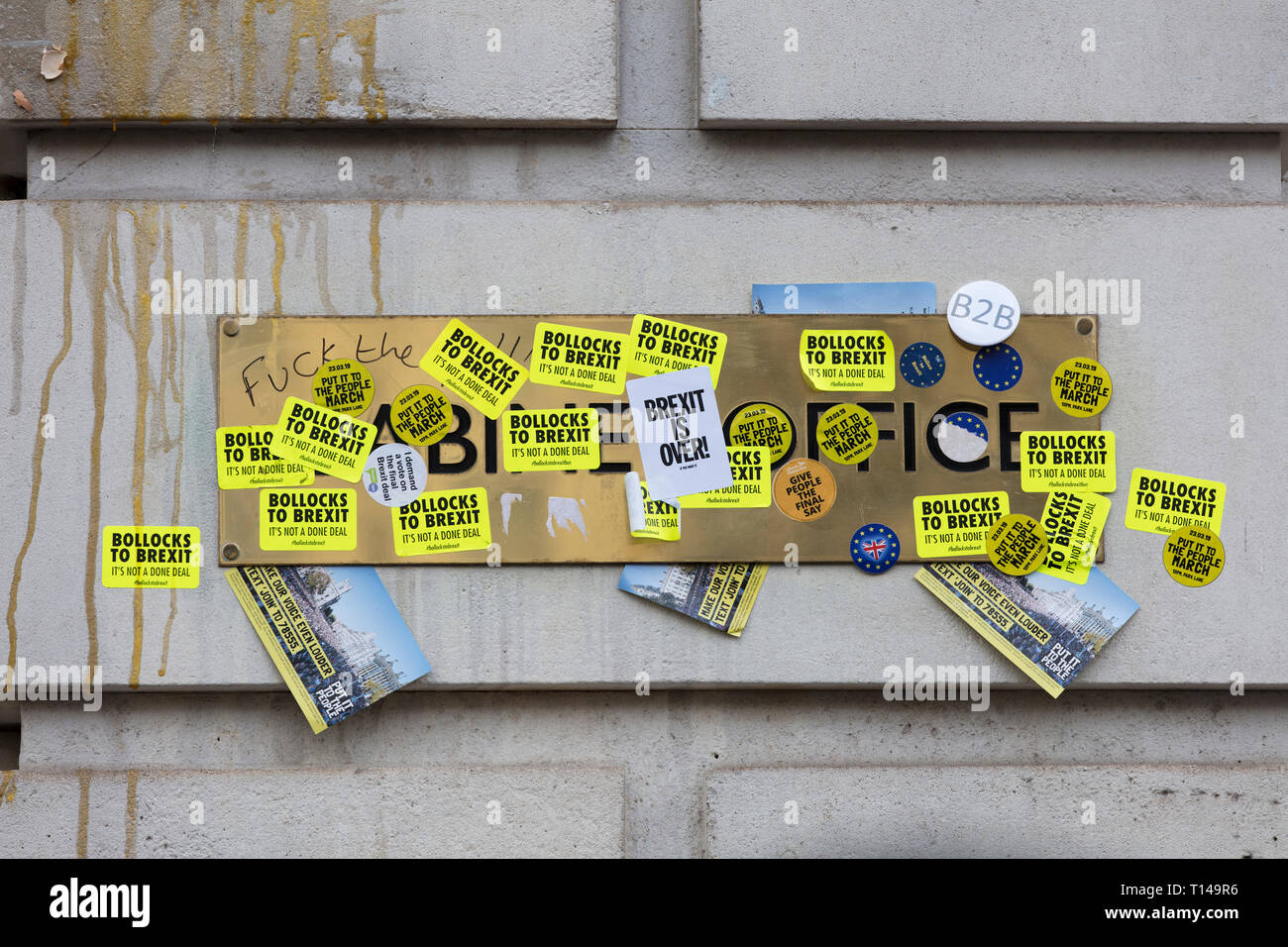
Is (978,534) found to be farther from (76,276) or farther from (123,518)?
(76,276)

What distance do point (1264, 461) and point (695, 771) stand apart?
5.26ft

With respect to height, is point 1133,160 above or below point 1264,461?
above

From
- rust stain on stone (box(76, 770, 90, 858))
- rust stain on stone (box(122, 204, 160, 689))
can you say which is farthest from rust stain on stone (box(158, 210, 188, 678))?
rust stain on stone (box(76, 770, 90, 858))

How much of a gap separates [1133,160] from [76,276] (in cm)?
267

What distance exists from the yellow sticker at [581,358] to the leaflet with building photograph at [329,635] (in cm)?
66

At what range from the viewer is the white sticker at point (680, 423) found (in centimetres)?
224

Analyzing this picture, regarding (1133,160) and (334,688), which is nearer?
(334,688)

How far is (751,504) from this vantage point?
88.2 inches

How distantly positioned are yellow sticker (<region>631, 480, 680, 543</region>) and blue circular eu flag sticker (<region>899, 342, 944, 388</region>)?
2.14 ft

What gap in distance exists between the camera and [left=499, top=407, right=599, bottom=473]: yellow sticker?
224 cm

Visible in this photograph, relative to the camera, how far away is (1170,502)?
89.4 inches

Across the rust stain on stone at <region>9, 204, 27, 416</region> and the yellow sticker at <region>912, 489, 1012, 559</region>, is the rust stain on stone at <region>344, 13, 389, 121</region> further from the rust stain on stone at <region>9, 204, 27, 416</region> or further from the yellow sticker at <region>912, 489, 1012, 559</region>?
the yellow sticker at <region>912, 489, 1012, 559</region>

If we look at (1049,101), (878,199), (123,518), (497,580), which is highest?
(1049,101)

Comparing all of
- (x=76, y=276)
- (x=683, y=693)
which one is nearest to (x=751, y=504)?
(x=683, y=693)
